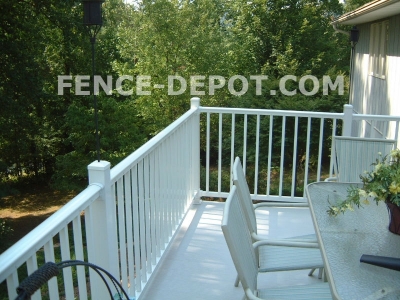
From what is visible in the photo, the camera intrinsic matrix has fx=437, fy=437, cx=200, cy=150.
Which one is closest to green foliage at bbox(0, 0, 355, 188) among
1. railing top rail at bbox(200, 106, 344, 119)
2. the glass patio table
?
railing top rail at bbox(200, 106, 344, 119)

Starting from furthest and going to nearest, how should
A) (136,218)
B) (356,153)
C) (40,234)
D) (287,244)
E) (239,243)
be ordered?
(356,153) < (136,218) < (287,244) < (239,243) < (40,234)

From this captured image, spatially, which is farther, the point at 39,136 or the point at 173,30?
the point at 39,136

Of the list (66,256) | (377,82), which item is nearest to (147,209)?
(66,256)

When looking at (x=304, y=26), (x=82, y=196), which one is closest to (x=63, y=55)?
(x=304, y=26)

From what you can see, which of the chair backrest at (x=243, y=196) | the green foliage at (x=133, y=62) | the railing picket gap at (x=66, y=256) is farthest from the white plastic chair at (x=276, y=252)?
the green foliage at (x=133, y=62)

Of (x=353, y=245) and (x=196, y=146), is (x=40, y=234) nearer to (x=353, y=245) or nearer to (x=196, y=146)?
(x=353, y=245)

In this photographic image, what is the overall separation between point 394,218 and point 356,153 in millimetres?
1207

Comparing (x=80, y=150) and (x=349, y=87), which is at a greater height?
(x=349, y=87)

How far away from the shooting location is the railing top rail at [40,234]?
1179 mm

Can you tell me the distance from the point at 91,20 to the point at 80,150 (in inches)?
405

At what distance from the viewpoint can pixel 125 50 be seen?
1279 cm

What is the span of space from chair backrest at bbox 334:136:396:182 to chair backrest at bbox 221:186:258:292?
1.33 meters

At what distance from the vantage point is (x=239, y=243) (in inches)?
70.2

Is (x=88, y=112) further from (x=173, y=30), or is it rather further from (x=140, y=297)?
(x=140, y=297)
